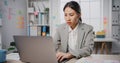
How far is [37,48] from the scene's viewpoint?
4.26ft

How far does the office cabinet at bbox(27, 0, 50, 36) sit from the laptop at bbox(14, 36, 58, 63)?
141 inches

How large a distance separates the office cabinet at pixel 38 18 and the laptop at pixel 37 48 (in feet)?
11.8

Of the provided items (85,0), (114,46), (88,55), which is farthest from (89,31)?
(114,46)

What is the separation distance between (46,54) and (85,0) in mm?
3797

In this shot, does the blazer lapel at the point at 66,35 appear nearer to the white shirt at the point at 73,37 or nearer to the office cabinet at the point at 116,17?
the white shirt at the point at 73,37

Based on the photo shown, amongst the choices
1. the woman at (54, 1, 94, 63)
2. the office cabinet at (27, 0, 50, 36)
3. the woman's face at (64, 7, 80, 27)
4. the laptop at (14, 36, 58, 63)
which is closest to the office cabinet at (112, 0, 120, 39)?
the office cabinet at (27, 0, 50, 36)

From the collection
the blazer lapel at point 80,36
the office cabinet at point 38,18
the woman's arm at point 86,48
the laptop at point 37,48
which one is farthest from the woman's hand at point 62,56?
the office cabinet at point 38,18

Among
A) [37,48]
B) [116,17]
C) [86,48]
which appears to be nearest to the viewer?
[37,48]

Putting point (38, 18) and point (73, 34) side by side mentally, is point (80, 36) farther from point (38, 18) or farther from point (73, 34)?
point (38, 18)

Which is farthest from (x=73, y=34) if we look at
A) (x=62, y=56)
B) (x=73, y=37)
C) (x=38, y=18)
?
(x=38, y=18)

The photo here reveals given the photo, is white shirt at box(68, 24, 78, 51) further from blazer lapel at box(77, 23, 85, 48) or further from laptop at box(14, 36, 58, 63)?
laptop at box(14, 36, 58, 63)

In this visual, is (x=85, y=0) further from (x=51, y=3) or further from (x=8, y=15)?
(x=8, y=15)

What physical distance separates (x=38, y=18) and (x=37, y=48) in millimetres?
3770

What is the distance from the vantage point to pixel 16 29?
4938 mm
